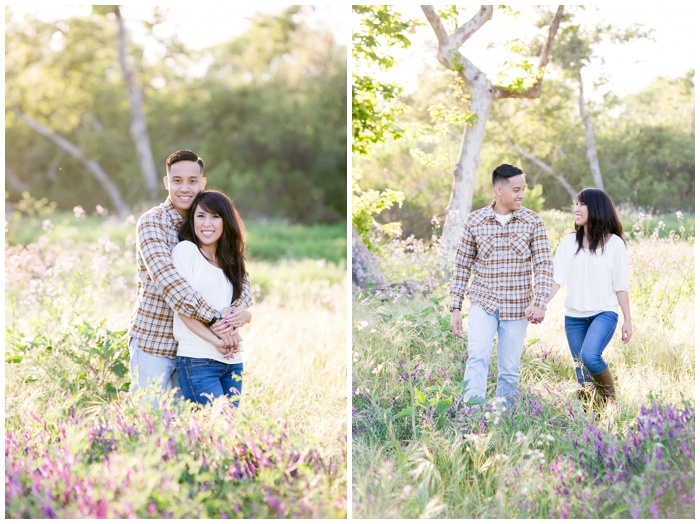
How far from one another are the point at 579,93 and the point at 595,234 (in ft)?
4.90

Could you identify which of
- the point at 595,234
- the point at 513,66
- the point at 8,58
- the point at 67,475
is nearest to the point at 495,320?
the point at 595,234

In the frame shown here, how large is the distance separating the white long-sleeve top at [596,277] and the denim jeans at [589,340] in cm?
5

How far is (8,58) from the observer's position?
19.1 metres

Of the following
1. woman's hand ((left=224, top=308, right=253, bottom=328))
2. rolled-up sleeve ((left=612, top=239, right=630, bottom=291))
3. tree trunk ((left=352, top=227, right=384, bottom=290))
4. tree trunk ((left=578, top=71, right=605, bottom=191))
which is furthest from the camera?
tree trunk ((left=352, top=227, right=384, bottom=290))

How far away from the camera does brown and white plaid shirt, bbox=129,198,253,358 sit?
10.8 ft

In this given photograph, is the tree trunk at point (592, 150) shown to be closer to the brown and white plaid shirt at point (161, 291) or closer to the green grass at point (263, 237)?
the brown and white plaid shirt at point (161, 291)

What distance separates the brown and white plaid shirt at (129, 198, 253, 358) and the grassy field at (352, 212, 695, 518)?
1080 millimetres

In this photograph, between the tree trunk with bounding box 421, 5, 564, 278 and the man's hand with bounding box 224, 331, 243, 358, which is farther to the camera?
the tree trunk with bounding box 421, 5, 564, 278

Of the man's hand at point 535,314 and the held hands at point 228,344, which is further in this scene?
the man's hand at point 535,314

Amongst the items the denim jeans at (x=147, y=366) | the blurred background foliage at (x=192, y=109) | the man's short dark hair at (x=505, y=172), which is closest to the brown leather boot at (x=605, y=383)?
the man's short dark hair at (x=505, y=172)

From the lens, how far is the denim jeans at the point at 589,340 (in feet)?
12.7

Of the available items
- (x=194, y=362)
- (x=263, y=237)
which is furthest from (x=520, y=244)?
(x=263, y=237)

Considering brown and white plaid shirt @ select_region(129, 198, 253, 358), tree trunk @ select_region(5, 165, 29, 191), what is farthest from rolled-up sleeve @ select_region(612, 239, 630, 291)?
tree trunk @ select_region(5, 165, 29, 191)

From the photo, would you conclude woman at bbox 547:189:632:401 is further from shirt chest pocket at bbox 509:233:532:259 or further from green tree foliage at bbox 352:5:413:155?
green tree foliage at bbox 352:5:413:155
